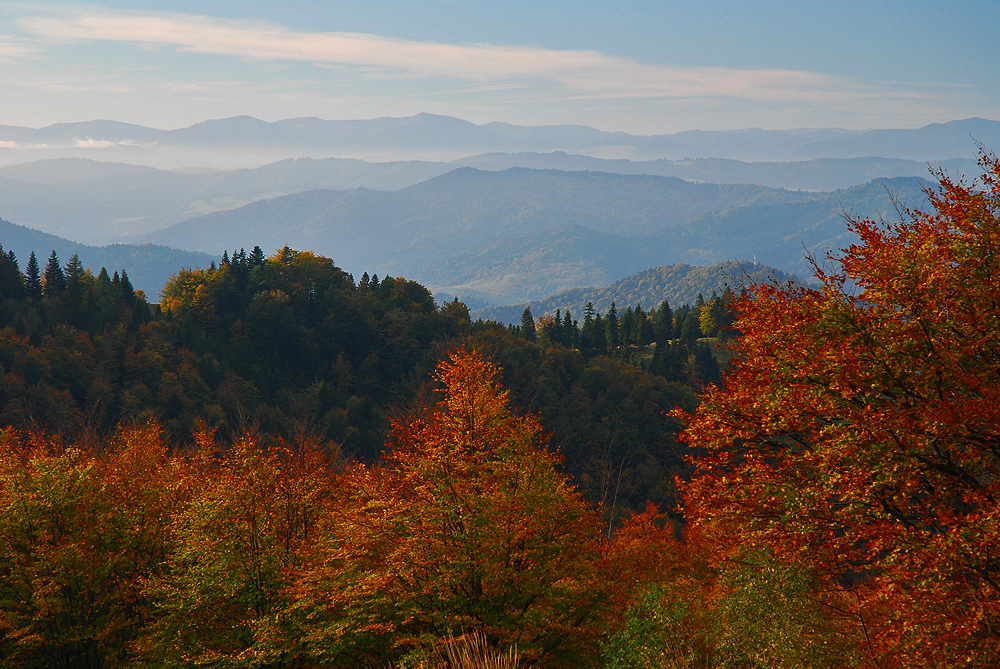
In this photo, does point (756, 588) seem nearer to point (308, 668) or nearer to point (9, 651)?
point (308, 668)

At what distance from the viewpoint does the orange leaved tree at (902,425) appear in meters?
12.9

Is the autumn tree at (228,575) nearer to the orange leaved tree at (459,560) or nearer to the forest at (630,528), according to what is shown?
the forest at (630,528)

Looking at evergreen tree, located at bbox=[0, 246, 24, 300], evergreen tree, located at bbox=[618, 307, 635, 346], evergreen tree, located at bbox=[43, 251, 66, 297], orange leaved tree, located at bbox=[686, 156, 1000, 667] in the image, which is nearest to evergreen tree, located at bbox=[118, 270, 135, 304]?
evergreen tree, located at bbox=[43, 251, 66, 297]

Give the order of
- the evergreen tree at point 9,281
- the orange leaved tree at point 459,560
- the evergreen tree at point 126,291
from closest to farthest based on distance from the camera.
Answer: the orange leaved tree at point 459,560 < the evergreen tree at point 9,281 < the evergreen tree at point 126,291

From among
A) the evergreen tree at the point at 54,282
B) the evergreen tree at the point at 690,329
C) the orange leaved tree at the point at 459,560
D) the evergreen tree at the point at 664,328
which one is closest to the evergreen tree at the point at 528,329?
the evergreen tree at the point at 664,328

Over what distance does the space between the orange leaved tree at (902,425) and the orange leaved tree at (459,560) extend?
9.92 m

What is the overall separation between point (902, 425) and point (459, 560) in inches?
577

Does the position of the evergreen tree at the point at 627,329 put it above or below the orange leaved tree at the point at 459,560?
below

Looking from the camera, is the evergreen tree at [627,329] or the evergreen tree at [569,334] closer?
the evergreen tree at [569,334]

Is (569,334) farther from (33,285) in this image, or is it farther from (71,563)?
(71,563)

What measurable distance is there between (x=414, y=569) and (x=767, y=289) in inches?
568

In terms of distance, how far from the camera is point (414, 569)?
2362 cm

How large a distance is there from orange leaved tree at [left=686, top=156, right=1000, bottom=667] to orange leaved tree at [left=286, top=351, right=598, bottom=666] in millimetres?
9925

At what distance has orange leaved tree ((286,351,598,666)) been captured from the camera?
77.0ft
